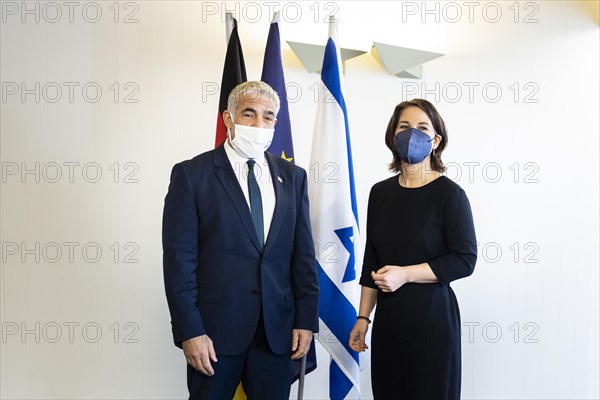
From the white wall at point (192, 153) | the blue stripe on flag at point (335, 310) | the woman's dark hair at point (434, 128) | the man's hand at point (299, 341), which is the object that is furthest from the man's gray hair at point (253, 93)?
the white wall at point (192, 153)

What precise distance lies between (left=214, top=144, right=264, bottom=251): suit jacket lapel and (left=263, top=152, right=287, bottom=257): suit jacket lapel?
47 mm

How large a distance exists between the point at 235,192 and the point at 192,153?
50.1 inches

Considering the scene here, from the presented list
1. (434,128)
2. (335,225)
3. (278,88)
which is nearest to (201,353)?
(335,225)

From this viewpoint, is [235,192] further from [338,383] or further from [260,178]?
[338,383]

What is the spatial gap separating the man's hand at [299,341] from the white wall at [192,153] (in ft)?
4.16

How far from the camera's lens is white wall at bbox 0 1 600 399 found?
10.1 ft

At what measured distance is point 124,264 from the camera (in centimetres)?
313

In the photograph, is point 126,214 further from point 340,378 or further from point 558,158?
point 558,158

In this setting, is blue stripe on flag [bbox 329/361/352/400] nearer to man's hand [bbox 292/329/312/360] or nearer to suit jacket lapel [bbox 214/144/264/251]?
man's hand [bbox 292/329/312/360]

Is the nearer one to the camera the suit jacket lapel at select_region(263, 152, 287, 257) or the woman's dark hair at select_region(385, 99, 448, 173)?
the suit jacket lapel at select_region(263, 152, 287, 257)

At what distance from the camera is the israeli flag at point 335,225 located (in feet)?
8.62

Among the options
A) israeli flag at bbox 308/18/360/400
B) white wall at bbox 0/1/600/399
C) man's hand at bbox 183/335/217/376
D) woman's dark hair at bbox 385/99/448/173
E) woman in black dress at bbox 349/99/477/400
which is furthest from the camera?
white wall at bbox 0/1/600/399

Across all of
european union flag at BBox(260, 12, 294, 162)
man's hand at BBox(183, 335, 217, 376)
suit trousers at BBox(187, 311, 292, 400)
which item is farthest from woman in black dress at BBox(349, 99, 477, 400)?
european union flag at BBox(260, 12, 294, 162)

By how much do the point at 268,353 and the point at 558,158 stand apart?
6.99 feet
